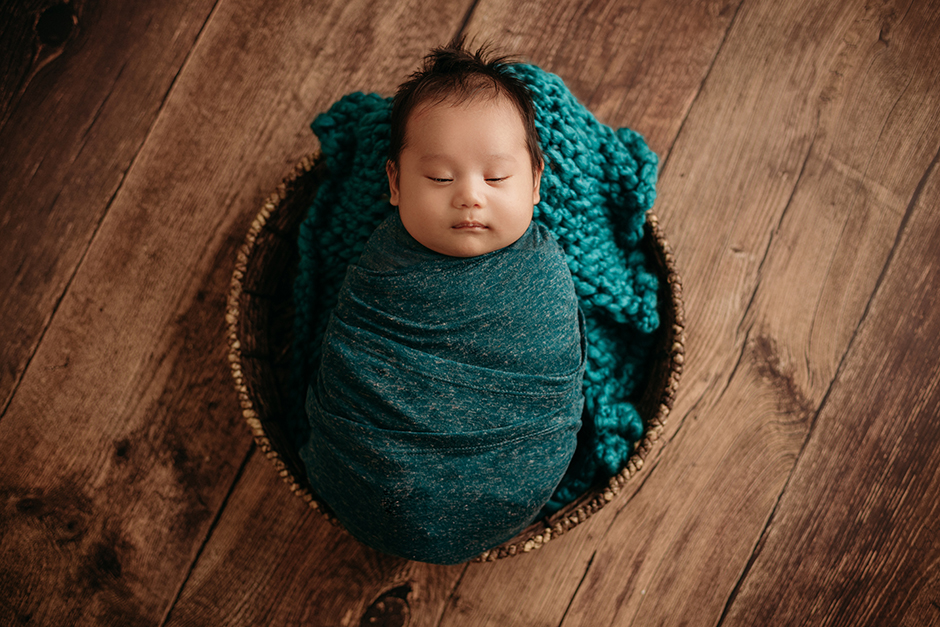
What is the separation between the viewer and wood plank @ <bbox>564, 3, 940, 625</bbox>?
96 centimetres

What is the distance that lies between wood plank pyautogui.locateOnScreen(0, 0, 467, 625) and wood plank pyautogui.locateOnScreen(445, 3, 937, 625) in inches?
19.7

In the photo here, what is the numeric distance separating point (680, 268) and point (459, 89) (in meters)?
0.52

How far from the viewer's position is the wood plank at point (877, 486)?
95cm

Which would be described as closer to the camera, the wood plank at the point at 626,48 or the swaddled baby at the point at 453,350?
the swaddled baby at the point at 453,350

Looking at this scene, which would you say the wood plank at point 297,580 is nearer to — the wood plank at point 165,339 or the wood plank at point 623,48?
the wood plank at point 165,339

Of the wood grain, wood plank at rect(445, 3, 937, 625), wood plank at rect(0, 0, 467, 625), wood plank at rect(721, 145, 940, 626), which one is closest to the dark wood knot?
wood plank at rect(0, 0, 467, 625)

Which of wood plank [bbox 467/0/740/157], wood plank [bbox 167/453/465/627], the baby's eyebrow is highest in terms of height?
wood plank [bbox 467/0/740/157]

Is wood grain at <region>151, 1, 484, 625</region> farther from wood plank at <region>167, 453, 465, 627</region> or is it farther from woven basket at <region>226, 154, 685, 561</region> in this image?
woven basket at <region>226, 154, 685, 561</region>

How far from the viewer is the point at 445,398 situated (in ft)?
2.26

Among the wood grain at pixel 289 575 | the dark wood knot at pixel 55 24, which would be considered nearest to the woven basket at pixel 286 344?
the wood grain at pixel 289 575

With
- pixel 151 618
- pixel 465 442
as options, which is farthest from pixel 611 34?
pixel 151 618

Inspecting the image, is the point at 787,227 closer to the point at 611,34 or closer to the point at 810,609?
the point at 611,34

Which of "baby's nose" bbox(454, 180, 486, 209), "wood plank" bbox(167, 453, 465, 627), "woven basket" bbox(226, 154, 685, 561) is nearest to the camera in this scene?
"baby's nose" bbox(454, 180, 486, 209)

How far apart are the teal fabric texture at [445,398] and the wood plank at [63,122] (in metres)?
0.58
